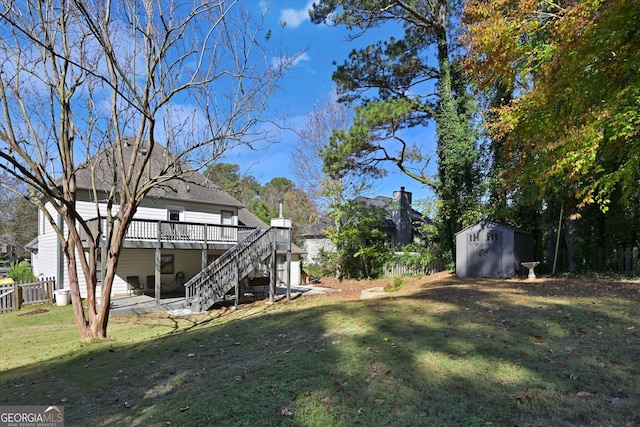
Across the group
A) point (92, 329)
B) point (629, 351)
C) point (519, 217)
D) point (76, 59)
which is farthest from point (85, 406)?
point (519, 217)

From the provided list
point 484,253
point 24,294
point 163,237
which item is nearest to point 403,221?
point 484,253

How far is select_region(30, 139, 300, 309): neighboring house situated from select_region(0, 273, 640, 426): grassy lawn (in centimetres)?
635

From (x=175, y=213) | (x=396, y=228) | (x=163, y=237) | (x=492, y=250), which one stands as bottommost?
(x=492, y=250)

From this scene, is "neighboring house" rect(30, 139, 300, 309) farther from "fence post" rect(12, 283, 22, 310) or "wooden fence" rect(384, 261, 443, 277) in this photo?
"wooden fence" rect(384, 261, 443, 277)

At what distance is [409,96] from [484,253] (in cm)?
1028

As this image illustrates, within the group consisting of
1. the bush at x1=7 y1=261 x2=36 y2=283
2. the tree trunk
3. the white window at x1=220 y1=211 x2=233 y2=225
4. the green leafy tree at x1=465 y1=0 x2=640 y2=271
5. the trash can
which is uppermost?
the green leafy tree at x1=465 y1=0 x2=640 y2=271

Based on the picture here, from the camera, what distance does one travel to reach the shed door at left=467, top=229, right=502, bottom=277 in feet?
47.7

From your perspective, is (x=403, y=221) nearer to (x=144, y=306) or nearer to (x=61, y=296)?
(x=144, y=306)

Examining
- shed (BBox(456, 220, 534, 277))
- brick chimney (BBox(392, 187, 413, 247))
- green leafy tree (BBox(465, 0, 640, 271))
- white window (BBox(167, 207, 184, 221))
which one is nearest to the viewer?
green leafy tree (BBox(465, 0, 640, 271))

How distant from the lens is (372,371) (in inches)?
157

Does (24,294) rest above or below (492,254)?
below

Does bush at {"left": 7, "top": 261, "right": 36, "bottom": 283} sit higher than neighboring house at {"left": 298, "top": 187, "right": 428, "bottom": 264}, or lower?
lower
